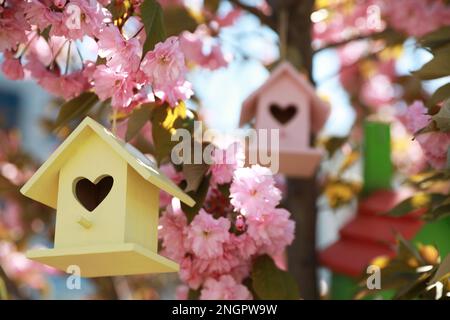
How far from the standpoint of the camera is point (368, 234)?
11.2ft

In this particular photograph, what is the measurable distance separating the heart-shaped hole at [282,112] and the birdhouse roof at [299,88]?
0.24 ft

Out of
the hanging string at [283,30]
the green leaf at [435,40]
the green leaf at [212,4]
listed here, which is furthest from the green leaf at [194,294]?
the green leaf at [212,4]

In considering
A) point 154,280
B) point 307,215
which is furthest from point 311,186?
point 154,280

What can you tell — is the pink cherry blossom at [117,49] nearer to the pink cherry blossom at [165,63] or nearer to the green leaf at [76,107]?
the pink cherry blossom at [165,63]

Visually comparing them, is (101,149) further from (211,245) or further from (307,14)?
(307,14)

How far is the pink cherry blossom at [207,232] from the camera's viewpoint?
87.4 inches

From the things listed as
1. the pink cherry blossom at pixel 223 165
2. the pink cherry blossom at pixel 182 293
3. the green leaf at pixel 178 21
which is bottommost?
the pink cherry blossom at pixel 182 293

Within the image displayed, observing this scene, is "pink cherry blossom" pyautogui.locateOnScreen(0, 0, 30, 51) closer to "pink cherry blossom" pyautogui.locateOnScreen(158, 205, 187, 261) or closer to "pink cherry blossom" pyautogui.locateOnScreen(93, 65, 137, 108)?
"pink cherry blossom" pyautogui.locateOnScreen(93, 65, 137, 108)

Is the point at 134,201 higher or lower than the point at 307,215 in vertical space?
lower

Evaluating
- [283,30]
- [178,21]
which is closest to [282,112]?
[283,30]

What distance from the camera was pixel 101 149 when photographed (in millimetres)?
2139

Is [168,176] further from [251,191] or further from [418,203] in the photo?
[418,203]

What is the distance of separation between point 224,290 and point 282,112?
1.00 meters
